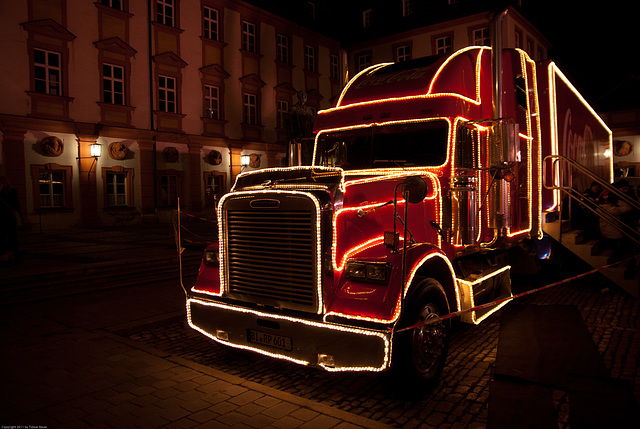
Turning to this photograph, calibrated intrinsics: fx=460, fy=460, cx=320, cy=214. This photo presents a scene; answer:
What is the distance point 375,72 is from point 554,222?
4.20 meters

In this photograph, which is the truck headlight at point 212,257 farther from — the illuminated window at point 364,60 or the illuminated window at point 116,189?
the illuminated window at point 364,60

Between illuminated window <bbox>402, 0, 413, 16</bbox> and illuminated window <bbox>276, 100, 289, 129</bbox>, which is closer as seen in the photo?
illuminated window <bbox>276, 100, 289, 129</bbox>

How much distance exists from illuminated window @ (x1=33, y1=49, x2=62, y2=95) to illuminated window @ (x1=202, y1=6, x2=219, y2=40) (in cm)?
833

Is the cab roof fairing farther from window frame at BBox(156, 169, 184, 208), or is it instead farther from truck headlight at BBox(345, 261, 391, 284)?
window frame at BBox(156, 169, 184, 208)

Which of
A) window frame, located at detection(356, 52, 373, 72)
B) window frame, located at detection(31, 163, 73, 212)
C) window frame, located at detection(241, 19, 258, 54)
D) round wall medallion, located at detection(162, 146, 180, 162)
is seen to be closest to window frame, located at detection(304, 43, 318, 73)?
window frame, located at detection(241, 19, 258, 54)

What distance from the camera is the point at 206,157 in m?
25.6

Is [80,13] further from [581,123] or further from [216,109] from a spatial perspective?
[581,123]

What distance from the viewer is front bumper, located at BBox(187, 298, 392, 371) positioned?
12.0 ft

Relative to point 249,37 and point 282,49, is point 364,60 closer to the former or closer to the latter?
point 282,49

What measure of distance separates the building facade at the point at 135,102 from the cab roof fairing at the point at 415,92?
31.4 ft

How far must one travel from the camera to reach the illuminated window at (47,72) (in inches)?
746

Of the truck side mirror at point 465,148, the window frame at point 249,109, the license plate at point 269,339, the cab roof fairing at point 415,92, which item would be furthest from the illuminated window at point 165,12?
the license plate at point 269,339

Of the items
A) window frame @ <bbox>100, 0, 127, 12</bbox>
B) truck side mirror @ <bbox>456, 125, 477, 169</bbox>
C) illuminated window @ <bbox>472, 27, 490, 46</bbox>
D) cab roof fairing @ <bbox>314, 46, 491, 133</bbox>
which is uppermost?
illuminated window @ <bbox>472, 27, 490, 46</bbox>

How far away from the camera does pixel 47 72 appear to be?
19219mm
